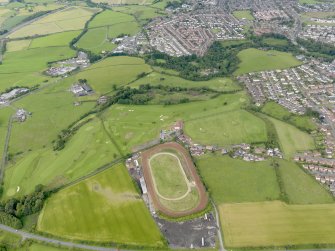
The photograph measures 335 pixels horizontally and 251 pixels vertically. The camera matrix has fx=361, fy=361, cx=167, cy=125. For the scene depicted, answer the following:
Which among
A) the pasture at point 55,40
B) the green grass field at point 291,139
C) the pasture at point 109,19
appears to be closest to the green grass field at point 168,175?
the green grass field at point 291,139

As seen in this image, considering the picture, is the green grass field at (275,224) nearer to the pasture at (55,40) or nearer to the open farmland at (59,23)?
the pasture at (55,40)

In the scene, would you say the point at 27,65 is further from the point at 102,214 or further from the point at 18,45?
the point at 102,214

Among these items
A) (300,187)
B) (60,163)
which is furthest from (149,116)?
(300,187)

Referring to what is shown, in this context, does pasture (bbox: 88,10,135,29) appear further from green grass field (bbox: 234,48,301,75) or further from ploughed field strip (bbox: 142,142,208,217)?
ploughed field strip (bbox: 142,142,208,217)

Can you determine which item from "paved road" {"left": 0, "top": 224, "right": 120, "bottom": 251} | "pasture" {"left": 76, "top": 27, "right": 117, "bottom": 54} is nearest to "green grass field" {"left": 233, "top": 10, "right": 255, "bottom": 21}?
"pasture" {"left": 76, "top": 27, "right": 117, "bottom": 54}

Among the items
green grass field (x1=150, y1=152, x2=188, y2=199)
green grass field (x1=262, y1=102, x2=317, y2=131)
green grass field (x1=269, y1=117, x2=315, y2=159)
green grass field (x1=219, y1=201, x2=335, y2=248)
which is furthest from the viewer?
green grass field (x1=262, y1=102, x2=317, y2=131)

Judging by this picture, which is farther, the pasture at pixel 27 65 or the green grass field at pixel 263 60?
the green grass field at pixel 263 60
